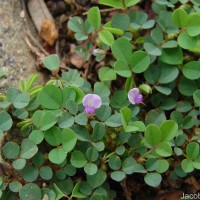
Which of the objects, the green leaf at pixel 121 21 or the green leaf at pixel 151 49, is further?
the green leaf at pixel 121 21

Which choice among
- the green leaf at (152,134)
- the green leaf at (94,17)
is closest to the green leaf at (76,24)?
the green leaf at (94,17)

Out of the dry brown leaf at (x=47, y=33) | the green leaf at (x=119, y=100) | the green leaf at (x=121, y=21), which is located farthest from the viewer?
the dry brown leaf at (x=47, y=33)

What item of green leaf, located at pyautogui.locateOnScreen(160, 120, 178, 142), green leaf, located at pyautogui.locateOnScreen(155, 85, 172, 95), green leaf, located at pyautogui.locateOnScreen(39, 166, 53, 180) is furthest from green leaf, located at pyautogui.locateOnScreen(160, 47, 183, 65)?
green leaf, located at pyautogui.locateOnScreen(39, 166, 53, 180)

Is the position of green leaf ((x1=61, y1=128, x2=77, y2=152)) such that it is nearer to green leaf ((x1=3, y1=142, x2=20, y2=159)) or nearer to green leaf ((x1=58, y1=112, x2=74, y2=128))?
green leaf ((x1=58, y1=112, x2=74, y2=128))

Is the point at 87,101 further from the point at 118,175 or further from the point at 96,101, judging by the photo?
the point at 118,175

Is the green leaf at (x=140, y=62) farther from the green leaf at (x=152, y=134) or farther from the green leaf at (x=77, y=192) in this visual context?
the green leaf at (x=77, y=192)

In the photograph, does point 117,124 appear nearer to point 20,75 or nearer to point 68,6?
point 20,75

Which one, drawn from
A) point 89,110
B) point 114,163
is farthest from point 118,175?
point 89,110
